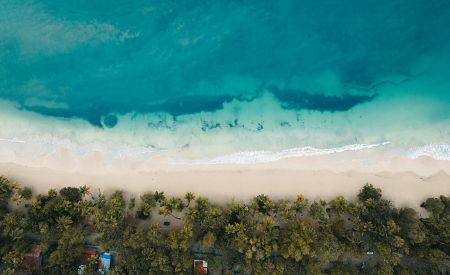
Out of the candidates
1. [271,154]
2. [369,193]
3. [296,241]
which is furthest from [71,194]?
[369,193]

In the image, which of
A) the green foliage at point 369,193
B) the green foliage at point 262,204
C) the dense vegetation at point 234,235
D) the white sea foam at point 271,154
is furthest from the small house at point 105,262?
the green foliage at point 369,193

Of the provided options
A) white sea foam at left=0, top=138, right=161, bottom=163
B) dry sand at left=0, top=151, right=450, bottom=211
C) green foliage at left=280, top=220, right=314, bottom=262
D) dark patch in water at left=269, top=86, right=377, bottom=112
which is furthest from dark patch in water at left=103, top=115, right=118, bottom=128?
green foliage at left=280, top=220, right=314, bottom=262

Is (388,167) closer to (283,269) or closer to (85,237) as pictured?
(283,269)

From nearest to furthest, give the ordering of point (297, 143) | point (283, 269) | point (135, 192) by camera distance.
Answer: point (283, 269) → point (135, 192) → point (297, 143)

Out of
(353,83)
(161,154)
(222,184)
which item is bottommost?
(222,184)

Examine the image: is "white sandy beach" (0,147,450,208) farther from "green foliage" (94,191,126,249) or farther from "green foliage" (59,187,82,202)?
"green foliage" (94,191,126,249)

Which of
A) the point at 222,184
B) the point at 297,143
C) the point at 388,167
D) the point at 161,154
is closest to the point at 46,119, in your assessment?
the point at 161,154
